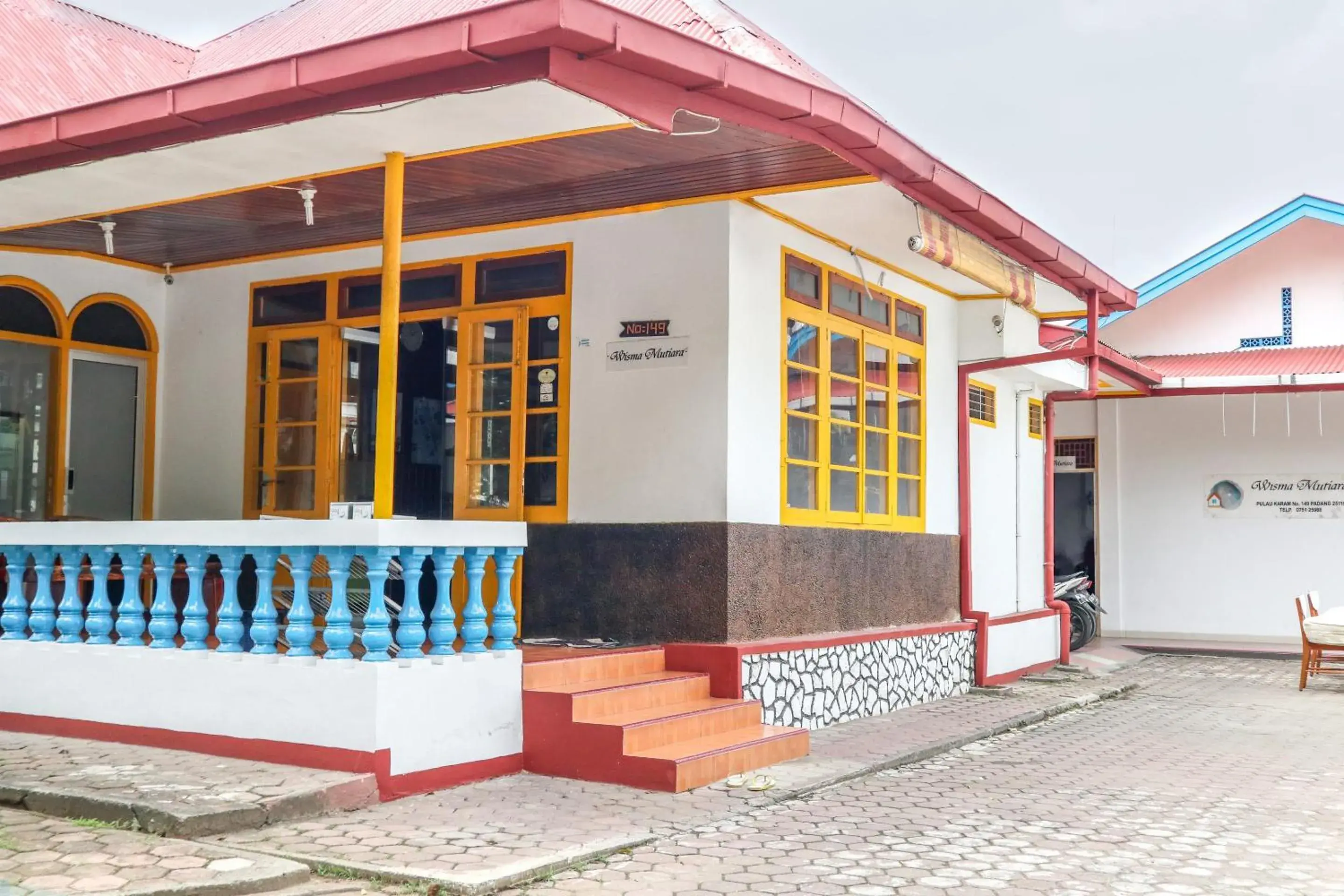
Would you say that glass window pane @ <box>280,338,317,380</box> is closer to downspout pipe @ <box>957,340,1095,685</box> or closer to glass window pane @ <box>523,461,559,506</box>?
glass window pane @ <box>523,461,559,506</box>

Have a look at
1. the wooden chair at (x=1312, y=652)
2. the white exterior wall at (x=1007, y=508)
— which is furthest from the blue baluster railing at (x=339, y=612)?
the wooden chair at (x=1312, y=652)

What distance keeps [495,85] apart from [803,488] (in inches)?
164

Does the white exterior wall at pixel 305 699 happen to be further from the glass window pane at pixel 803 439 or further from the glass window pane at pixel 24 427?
the glass window pane at pixel 803 439

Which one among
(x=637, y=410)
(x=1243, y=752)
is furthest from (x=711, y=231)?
(x=1243, y=752)

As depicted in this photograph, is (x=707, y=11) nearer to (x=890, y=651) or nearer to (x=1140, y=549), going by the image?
(x=890, y=651)

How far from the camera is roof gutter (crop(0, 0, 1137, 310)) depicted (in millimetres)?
5148

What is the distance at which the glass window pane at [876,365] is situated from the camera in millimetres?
9641

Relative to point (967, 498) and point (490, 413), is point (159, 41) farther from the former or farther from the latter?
point (967, 498)

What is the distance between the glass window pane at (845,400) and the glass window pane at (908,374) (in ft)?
2.52

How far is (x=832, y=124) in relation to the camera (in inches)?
250

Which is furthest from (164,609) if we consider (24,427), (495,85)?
(24,427)

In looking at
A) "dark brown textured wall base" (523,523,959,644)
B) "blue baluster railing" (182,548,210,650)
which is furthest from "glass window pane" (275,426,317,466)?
"blue baluster railing" (182,548,210,650)

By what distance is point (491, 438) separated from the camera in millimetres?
8602

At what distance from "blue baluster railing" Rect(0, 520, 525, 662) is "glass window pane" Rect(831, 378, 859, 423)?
3.16 m
